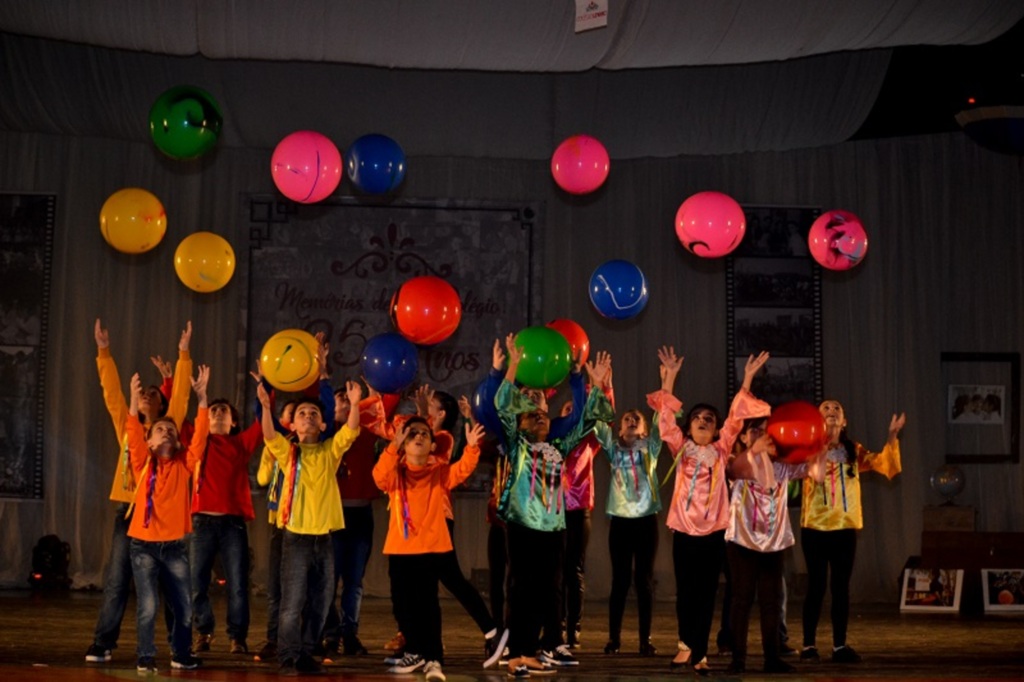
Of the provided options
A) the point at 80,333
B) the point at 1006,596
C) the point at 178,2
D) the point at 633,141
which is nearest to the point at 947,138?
the point at 633,141

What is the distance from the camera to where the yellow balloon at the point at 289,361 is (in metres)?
6.60

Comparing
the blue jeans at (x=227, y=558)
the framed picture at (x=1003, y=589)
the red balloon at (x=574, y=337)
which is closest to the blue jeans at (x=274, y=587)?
the blue jeans at (x=227, y=558)

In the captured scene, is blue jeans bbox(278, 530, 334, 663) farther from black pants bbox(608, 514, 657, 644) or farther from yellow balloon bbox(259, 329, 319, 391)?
black pants bbox(608, 514, 657, 644)

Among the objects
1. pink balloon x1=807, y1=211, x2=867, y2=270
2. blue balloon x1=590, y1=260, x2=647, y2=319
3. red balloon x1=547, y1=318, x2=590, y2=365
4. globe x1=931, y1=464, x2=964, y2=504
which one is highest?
pink balloon x1=807, y1=211, x2=867, y2=270

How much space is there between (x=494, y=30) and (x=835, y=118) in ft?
11.0

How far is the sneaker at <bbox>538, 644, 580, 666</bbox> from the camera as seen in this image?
6227 mm

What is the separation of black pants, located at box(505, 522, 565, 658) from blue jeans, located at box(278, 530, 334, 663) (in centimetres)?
84

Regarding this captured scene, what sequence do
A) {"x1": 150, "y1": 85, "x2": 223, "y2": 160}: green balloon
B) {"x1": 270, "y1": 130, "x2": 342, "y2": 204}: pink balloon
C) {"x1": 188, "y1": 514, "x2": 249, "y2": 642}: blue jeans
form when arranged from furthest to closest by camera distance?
{"x1": 270, "y1": 130, "x2": 342, "y2": 204}: pink balloon → {"x1": 150, "y1": 85, "x2": 223, "y2": 160}: green balloon → {"x1": 188, "y1": 514, "x2": 249, "y2": 642}: blue jeans

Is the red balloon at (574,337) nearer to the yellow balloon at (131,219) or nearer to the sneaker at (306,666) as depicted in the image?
the sneaker at (306,666)

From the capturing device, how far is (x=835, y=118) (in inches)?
380

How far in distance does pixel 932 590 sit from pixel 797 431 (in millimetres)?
4220

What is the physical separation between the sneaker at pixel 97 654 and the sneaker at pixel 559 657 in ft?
6.60

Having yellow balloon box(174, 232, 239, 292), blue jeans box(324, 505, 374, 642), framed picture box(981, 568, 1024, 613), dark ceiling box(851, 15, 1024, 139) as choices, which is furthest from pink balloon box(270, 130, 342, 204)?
framed picture box(981, 568, 1024, 613)

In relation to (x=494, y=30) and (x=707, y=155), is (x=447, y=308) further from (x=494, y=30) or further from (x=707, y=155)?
(x=707, y=155)
